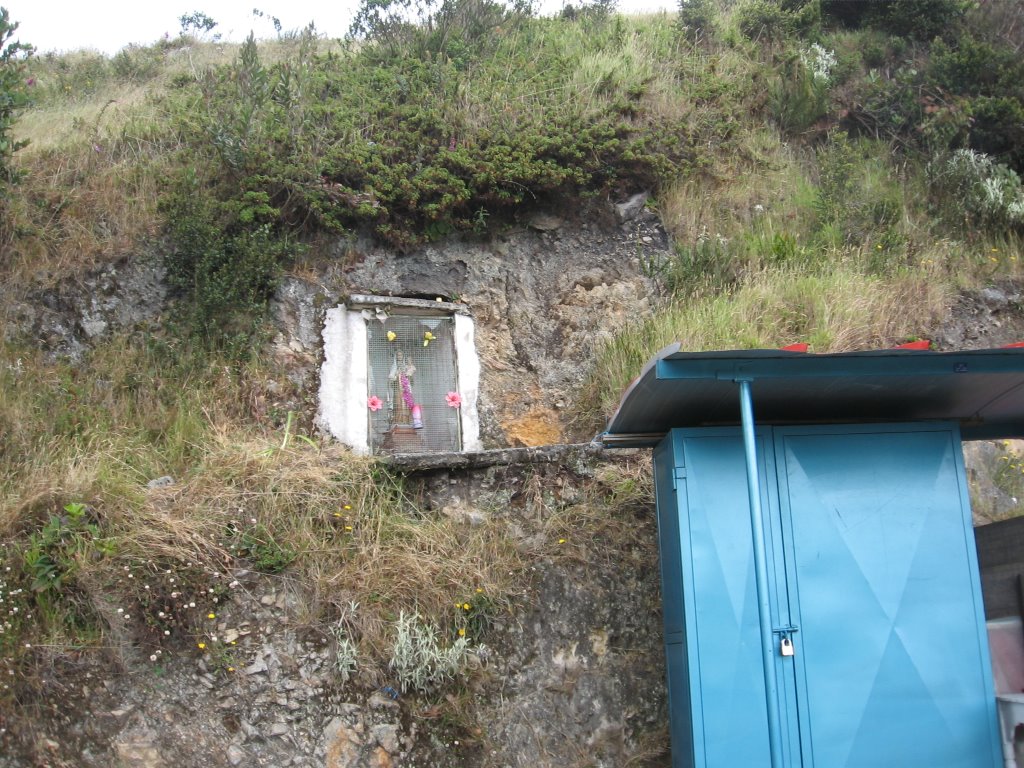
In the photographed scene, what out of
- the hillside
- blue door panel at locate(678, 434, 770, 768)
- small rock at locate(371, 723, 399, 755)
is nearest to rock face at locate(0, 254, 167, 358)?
the hillside

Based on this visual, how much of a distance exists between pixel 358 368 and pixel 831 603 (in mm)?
4230

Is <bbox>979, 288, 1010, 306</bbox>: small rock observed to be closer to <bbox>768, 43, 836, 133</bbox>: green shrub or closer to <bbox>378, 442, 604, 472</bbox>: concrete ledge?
<bbox>768, 43, 836, 133</bbox>: green shrub

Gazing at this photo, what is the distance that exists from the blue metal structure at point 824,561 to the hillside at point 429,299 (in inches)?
45.8

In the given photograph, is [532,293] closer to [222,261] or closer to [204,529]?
[222,261]

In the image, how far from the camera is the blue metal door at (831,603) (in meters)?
4.60

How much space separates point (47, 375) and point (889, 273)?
7.26 metres

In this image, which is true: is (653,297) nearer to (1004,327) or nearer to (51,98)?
(1004,327)

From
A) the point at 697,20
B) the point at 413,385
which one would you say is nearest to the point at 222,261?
the point at 413,385

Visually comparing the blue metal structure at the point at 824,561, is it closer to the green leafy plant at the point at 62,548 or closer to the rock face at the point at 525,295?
the rock face at the point at 525,295

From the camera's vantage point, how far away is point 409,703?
5.40 meters

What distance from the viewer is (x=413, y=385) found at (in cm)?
763

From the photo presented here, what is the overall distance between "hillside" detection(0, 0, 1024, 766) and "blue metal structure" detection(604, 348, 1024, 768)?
1.16 m

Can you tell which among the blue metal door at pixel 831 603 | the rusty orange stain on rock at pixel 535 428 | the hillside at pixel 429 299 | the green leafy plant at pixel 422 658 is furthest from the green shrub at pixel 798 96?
the green leafy plant at pixel 422 658

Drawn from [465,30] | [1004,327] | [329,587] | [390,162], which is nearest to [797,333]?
[1004,327]
